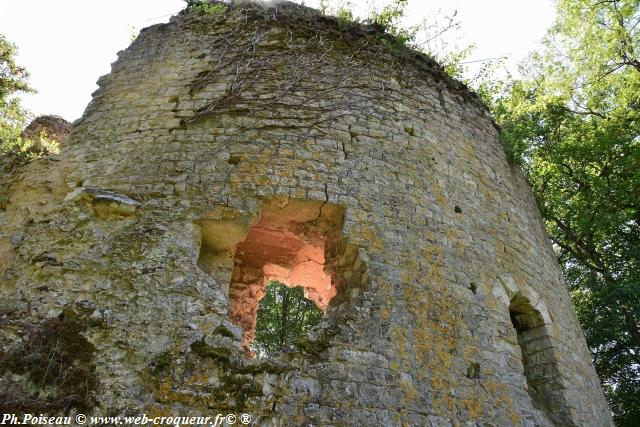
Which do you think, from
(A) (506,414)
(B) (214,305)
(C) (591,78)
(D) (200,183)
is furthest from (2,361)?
(C) (591,78)

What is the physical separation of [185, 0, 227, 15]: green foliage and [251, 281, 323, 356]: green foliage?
7055mm

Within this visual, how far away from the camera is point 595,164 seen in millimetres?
10289

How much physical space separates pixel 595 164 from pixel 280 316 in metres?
7.68

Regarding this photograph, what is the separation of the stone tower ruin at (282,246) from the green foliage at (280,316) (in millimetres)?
6213

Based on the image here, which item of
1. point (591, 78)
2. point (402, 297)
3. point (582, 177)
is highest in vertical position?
point (591, 78)

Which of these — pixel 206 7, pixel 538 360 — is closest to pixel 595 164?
pixel 538 360

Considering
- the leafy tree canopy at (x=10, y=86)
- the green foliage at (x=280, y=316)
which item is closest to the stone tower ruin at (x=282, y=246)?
the leafy tree canopy at (x=10, y=86)

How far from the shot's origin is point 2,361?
10.2ft

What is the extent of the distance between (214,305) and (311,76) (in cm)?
276

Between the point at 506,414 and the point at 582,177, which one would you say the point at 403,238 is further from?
the point at 582,177

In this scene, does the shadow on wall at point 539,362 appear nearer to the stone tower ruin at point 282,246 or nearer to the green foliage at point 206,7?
the stone tower ruin at point 282,246

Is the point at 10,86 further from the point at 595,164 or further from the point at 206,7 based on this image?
the point at 595,164

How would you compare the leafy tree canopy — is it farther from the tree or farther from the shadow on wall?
the tree

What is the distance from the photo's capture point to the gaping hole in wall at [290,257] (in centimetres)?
412
